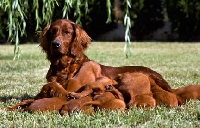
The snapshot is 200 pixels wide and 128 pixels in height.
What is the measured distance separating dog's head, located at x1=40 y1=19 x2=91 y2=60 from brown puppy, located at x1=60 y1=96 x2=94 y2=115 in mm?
939

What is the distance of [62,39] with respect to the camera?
4973 mm

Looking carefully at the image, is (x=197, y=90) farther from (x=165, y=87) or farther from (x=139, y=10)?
(x=139, y=10)

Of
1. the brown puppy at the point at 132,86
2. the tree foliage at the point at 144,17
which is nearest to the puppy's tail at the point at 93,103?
the brown puppy at the point at 132,86

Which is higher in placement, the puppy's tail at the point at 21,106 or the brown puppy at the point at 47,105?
the brown puppy at the point at 47,105

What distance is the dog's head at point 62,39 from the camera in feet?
16.2

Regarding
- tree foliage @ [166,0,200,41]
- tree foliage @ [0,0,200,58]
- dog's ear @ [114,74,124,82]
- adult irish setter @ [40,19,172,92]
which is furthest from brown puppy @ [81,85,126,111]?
tree foliage @ [166,0,200,41]

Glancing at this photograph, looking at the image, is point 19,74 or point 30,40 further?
point 30,40

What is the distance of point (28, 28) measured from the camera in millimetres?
20672

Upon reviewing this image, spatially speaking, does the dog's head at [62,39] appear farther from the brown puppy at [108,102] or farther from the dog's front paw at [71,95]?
the brown puppy at [108,102]

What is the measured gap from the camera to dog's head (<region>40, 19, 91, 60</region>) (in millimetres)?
4938

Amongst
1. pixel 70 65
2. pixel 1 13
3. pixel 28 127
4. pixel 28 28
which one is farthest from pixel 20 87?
pixel 28 28

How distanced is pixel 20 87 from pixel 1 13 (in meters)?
12.5

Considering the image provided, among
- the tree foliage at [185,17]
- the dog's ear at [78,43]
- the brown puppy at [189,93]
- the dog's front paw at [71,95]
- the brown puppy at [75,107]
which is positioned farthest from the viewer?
the tree foliage at [185,17]

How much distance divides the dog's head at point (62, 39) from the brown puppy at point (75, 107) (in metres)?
0.94
